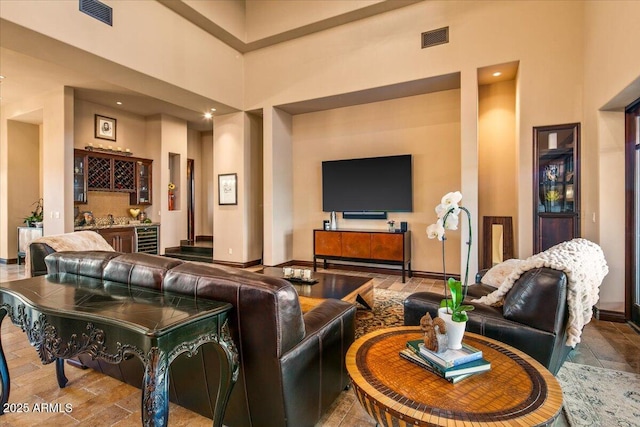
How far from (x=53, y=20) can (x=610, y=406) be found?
6129mm

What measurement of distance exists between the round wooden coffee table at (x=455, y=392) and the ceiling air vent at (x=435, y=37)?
15.4 feet

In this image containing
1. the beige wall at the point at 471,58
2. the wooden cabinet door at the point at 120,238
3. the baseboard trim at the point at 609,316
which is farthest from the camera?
the wooden cabinet door at the point at 120,238

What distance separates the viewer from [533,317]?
1870 millimetres

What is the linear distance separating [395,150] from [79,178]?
20.8ft

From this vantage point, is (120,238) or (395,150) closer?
(395,150)

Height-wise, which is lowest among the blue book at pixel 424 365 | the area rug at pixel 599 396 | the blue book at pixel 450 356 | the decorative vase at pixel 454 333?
the area rug at pixel 599 396

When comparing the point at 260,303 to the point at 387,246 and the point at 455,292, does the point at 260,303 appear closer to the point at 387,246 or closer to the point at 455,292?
the point at 455,292

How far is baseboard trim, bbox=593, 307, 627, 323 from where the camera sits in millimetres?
3525

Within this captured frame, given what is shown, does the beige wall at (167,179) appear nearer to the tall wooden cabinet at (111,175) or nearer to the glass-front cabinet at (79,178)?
the tall wooden cabinet at (111,175)

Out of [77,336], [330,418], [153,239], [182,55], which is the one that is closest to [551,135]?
[330,418]

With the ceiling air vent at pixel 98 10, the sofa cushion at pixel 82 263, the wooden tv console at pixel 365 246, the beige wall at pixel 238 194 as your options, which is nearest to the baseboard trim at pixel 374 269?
the wooden tv console at pixel 365 246

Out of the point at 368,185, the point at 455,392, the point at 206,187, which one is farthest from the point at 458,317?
the point at 206,187

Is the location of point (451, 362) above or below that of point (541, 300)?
below

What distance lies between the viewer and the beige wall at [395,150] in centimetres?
550
